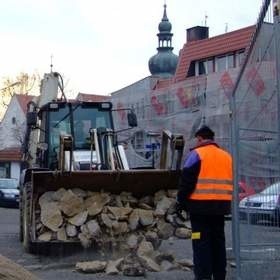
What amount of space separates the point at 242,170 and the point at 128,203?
383 cm

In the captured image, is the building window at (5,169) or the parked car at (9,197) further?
the building window at (5,169)

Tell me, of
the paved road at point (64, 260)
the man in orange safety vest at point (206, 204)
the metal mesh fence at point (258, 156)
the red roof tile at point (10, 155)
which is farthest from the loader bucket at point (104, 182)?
the red roof tile at point (10, 155)

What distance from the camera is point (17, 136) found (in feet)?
199

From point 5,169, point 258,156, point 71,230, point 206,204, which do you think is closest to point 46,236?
point 71,230

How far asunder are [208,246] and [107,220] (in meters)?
3.99

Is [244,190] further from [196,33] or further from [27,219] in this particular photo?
[196,33]

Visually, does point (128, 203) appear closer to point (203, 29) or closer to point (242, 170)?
point (242, 170)

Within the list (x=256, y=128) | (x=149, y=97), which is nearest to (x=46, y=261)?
(x=256, y=128)

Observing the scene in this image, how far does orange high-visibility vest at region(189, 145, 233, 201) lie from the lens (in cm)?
793

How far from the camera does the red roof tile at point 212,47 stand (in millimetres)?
35594

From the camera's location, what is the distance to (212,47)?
1512 inches

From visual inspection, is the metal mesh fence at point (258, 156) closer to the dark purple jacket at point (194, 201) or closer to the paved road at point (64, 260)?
the dark purple jacket at point (194, 201)

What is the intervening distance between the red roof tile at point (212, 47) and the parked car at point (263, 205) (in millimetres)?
26399

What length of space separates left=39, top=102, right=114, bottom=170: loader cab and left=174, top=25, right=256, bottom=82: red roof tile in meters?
20.9
